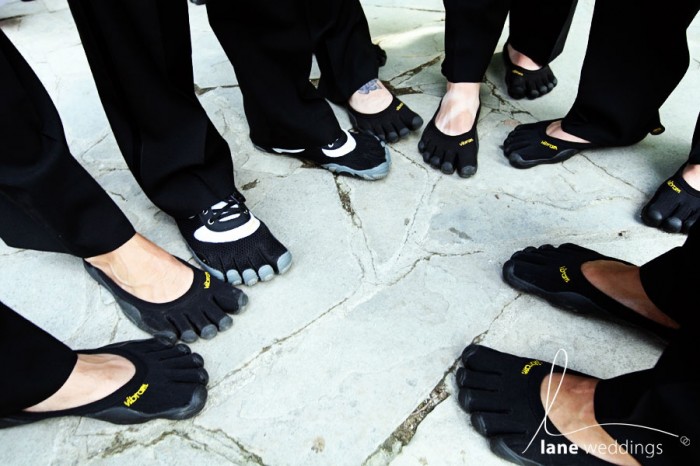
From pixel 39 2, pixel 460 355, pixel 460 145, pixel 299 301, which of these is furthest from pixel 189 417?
pixel 39 2

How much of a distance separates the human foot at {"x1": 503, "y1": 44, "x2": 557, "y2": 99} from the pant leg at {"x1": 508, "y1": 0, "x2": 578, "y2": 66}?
22 mm

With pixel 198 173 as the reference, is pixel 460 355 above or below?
below

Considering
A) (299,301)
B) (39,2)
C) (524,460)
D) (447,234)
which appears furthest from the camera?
(39,2)

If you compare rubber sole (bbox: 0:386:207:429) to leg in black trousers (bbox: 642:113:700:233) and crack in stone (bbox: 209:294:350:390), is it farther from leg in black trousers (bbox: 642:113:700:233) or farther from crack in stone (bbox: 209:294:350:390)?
leg in black trousers (bbox: 642:113:700:233)

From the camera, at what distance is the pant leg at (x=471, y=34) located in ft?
4.50

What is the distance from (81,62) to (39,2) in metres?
0.90

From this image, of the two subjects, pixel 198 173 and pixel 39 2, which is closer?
pixel 198 173

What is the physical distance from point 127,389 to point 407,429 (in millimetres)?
504

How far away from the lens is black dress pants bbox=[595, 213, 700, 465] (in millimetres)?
646

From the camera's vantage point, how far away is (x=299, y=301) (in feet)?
3.69

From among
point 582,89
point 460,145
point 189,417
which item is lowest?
point 189,417

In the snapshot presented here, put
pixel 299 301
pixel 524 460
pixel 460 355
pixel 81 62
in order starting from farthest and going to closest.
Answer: pixel 81 62 < pixel 299 301 < pixel 460 355 < pixel 524 460

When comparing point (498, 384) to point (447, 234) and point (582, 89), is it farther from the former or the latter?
point (582, 89)

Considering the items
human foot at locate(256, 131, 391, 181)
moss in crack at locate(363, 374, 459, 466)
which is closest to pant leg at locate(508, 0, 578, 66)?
human foot at locate(256, 131, 391, 181)
